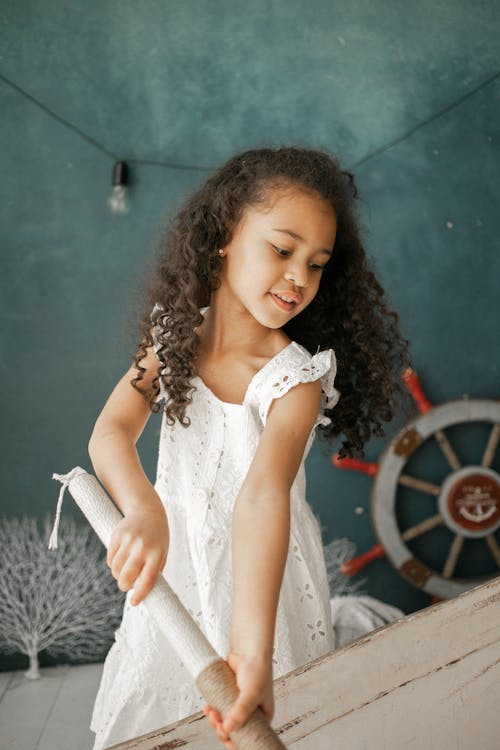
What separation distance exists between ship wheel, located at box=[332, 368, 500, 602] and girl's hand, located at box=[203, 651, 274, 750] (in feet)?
5.08

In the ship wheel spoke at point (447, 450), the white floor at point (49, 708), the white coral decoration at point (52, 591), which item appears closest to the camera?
the white floor at point (49, 708)

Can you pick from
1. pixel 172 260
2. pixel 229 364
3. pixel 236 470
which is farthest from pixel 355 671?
pixel 172 260

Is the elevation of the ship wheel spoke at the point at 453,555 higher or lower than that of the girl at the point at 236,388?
lower

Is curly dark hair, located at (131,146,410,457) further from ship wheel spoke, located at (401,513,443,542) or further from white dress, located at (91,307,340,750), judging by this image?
ship wheel spoke, located at (401,513,443,542)

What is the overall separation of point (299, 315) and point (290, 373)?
23 centimetres

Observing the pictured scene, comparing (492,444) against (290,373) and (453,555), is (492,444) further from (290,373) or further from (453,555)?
(290,373)

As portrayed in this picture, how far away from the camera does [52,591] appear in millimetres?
2227

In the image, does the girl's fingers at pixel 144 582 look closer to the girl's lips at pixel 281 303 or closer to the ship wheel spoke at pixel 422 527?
the girl's lips at pixel 281 303

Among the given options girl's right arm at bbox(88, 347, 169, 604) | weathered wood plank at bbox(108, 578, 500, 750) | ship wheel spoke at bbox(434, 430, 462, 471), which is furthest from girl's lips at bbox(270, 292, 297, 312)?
ship wheel spoke at bbox(434, 430, 462, 471)

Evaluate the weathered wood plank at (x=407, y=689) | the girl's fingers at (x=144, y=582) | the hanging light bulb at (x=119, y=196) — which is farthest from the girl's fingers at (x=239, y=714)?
the hanging light bulb at (x=119, y=196)

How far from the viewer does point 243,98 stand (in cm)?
→ 218

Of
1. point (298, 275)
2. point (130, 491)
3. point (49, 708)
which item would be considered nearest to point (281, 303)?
point (298, 275)

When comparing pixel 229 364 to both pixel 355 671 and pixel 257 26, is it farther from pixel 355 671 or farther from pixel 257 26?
pixel 257 26

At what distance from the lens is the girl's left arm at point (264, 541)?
731 millimetres
